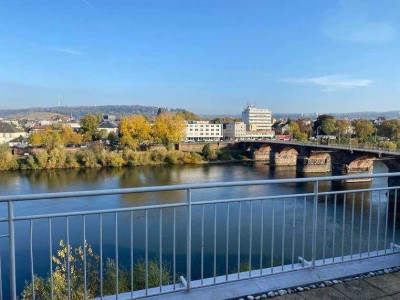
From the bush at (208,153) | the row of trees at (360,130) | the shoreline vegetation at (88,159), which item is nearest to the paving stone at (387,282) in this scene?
the shoreline vegetation at (88,159)

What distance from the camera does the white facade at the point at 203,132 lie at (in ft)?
267

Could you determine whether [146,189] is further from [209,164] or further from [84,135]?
[84,135]

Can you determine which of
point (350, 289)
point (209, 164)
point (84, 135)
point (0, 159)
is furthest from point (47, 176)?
point (350, 289)

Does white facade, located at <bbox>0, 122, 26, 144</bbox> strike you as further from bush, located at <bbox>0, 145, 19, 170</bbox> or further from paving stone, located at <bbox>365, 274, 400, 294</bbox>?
paving stone, located at <bbox>365, 274, 400, 294</bbox>

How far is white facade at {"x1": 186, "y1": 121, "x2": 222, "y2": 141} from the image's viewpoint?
81.4 m

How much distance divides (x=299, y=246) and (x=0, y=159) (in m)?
31.6

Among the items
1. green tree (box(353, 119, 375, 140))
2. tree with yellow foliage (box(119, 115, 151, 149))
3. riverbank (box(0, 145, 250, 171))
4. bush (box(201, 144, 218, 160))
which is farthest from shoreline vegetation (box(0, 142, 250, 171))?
green tree (box(353, 119, 375, 140))

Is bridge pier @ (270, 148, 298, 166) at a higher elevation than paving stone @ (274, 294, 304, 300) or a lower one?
lower

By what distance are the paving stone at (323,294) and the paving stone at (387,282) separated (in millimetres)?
396

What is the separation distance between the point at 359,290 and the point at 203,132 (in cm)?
7981

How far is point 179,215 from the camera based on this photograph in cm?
1608

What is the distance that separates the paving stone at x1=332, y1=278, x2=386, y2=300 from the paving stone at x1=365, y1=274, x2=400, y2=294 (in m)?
0.06

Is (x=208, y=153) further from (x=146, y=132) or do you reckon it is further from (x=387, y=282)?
(x=387, y=282)

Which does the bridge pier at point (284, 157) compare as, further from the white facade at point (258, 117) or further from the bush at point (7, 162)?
the white facade at point (258, 117)
